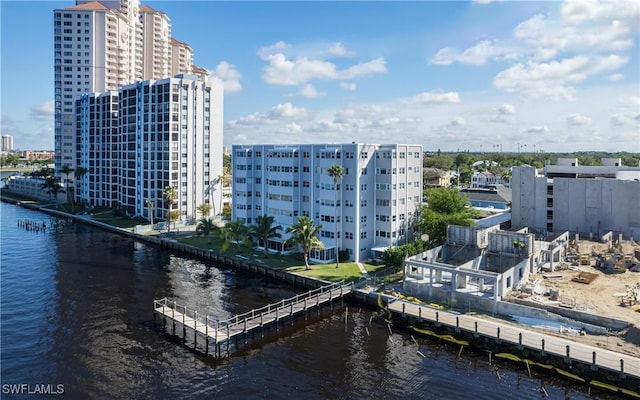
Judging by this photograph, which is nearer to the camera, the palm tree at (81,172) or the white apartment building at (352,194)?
the white apartment building at (352,194)

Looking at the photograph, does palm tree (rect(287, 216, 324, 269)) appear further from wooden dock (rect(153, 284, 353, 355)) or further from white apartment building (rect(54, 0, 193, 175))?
white apartment building (rect(54, 0, 193, 175))

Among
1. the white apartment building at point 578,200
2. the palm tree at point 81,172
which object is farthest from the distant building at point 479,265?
the palm tree at point 81,172

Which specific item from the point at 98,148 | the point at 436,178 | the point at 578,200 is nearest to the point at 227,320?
the point at 578,200

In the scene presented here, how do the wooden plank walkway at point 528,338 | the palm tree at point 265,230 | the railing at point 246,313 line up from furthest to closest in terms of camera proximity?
1. the palm tree at point 265,230
2. the railing at point 246,313
3. the wooden plank walkway at point 528,338

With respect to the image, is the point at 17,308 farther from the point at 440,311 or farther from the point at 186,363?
the point at 440,311

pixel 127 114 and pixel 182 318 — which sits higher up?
pixel 127 114

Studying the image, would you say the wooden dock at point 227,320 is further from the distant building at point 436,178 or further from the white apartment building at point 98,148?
the distant building at point 436,178

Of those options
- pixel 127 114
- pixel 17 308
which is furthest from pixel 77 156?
pixel 17 308
